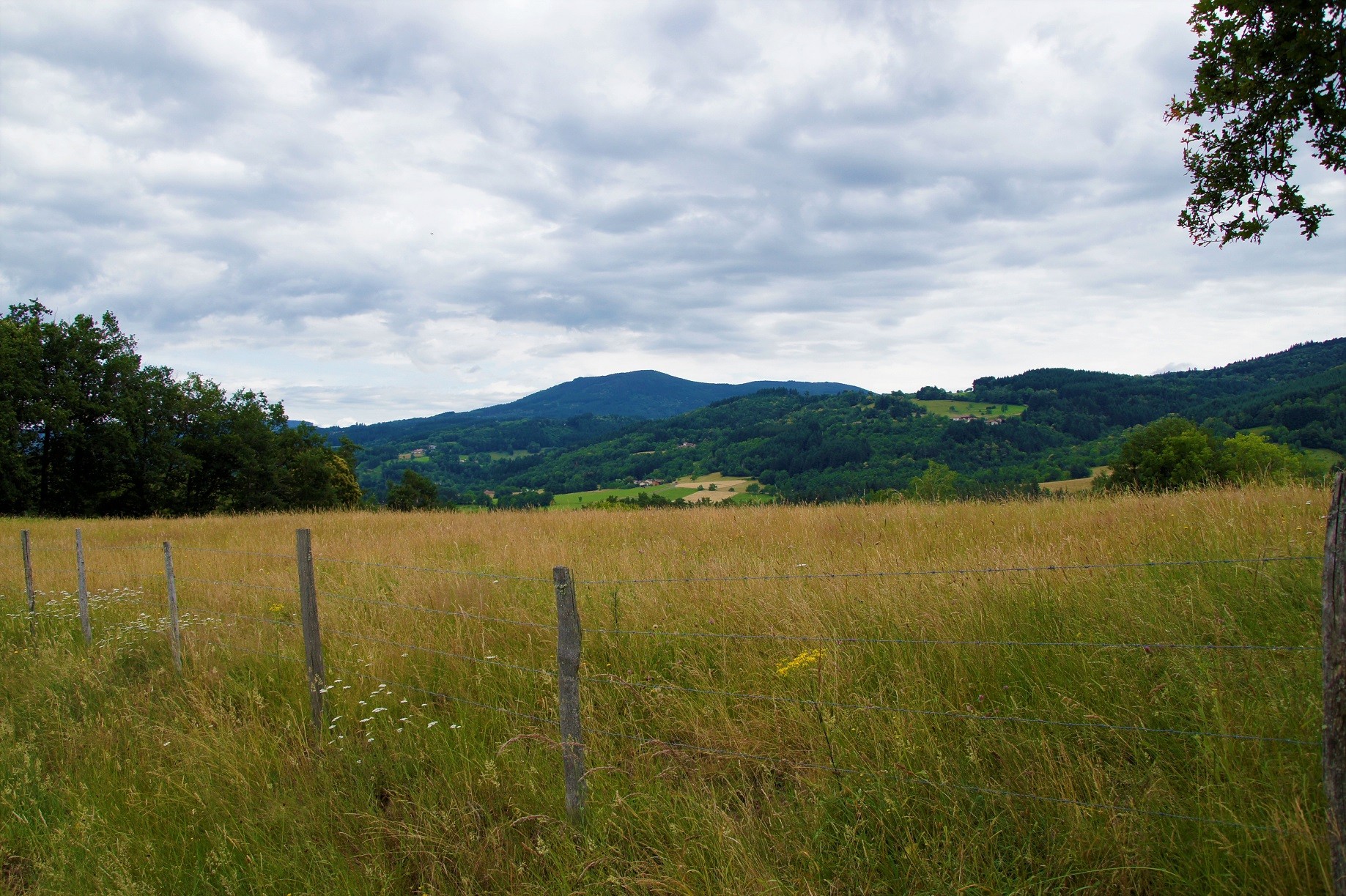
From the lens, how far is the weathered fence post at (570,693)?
3604 millimetres

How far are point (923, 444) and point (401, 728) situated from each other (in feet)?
319

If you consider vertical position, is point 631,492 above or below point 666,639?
below

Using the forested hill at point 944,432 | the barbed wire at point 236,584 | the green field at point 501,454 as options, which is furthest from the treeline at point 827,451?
the barbed wire at point 236,584

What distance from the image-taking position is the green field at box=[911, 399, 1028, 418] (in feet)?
402

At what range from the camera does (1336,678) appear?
7.25 feet

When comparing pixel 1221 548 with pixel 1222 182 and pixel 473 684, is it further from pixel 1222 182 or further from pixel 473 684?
pixel 473 684

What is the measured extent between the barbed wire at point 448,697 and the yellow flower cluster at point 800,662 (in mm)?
1451

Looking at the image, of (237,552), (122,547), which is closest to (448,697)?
(237,552)

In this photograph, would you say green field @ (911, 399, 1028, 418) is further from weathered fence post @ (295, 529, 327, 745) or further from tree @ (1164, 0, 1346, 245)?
weathered fence post @ (295, 529, 327, 745)

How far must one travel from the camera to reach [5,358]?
39.7 meters

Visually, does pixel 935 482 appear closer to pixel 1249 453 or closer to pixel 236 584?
pixel 1249 453

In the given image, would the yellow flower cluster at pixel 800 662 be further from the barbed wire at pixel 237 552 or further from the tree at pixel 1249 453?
the tree at pixel 1249 453

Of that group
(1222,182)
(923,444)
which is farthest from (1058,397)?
(1222,182)

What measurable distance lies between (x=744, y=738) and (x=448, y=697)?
84.8 inches
